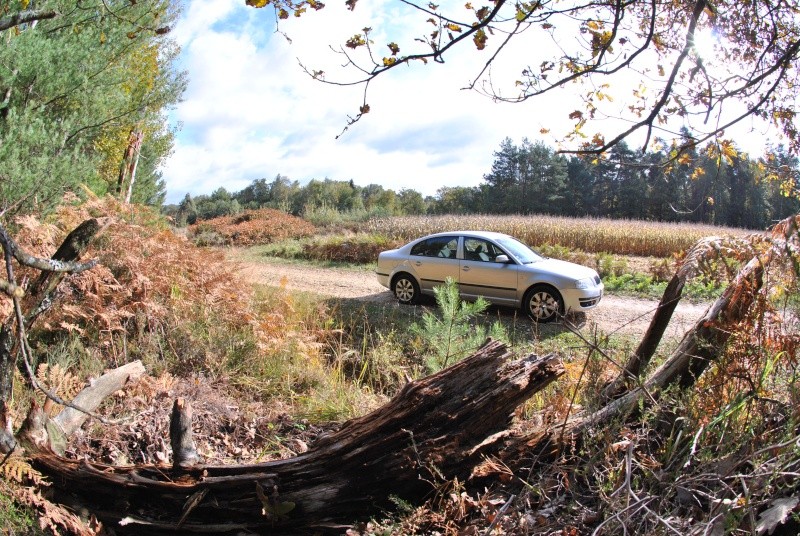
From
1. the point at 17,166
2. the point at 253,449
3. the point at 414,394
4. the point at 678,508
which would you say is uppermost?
the point at 17,166

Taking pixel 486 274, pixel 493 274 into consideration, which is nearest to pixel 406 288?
pixel 486 274

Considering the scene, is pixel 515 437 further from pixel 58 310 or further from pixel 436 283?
pixel 436 283

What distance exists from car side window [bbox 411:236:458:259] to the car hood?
5.50 feet

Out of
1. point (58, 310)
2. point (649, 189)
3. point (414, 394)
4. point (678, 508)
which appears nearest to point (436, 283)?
point (58, 310)

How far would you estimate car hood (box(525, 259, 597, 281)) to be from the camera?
10258mm

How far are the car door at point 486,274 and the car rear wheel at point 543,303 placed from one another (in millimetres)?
305

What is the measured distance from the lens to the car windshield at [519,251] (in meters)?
10.9

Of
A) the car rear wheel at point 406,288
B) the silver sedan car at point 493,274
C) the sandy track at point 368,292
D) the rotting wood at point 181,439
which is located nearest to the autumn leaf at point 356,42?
the rotting wood at point 181,439

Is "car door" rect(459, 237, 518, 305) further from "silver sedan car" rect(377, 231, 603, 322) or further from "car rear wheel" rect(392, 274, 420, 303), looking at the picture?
"car rear wheel" rect(392, 274, 420, 303)

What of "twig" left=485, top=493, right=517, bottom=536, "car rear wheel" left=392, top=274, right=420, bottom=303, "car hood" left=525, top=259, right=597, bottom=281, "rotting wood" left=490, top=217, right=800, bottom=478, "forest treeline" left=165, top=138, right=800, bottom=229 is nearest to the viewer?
"twig" left=485, top=493, right=517, bottom=536

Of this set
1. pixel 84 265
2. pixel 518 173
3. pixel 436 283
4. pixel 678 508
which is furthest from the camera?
pixel 518 173

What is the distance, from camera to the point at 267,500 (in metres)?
3.00

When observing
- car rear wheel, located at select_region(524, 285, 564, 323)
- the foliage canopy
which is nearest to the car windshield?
car rear wheel, located at select_region(524, 285, 564, 323)

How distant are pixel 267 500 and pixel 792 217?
2.94 metres
